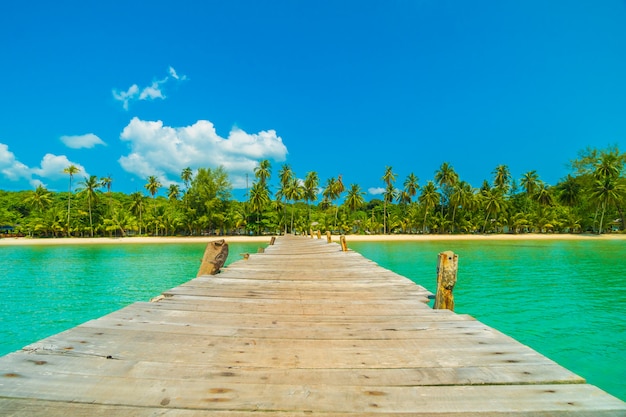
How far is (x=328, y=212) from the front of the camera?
6469 cm

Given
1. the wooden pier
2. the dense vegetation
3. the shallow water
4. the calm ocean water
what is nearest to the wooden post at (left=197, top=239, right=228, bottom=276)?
the wooden pier

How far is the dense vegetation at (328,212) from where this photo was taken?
55.8 meters

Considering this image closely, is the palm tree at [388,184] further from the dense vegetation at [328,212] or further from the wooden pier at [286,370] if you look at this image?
the wooden pier at [286,370]

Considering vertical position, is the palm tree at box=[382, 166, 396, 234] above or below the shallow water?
above

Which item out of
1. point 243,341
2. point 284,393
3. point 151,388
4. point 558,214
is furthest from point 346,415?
point 558,214

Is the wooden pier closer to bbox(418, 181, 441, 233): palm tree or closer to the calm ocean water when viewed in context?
the calm ocean water

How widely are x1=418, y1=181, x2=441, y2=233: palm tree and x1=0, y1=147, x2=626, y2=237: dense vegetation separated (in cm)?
19

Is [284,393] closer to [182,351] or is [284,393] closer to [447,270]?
[182,351]

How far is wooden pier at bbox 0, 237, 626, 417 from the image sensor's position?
74.4 inches

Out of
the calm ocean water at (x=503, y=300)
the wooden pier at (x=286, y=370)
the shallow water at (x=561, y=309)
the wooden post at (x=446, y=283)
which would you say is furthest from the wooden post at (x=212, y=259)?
the shallow water at (x=561, y=309)

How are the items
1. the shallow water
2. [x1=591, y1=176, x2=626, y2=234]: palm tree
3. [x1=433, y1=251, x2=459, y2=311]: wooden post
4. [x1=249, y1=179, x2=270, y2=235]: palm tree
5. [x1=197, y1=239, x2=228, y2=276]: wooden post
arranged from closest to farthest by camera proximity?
[x1=433, y1=251, x2=459, y2=311]: wooden post
the shallow water
[x1=197, y1=239, x2=228, y2=276]: wooden post
[x1=591, y1=176, x2=626, y2=234]: palm tree
[x1=249, y1=179, x2=270, y2=235]: palm tree

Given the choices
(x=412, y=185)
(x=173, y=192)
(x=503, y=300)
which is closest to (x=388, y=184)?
(x=412, y=185)

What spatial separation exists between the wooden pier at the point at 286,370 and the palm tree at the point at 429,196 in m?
58.0

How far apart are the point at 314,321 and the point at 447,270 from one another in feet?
6.42
